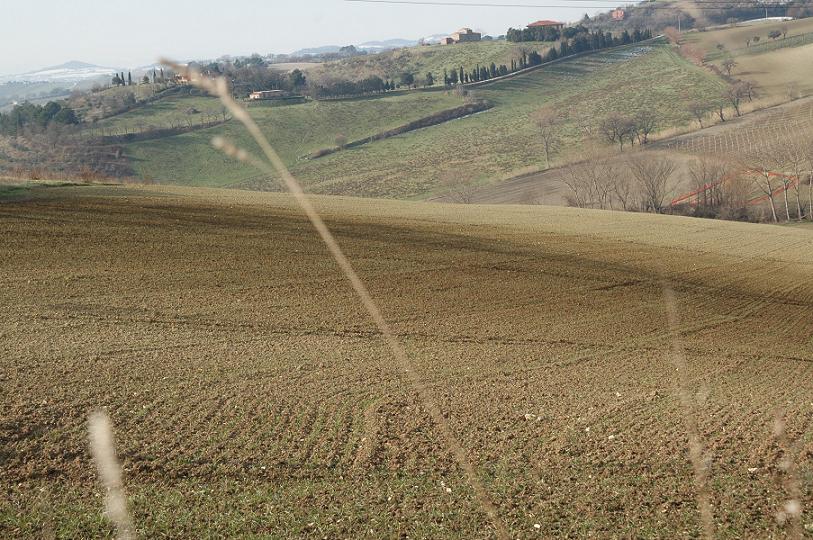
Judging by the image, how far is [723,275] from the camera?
2828 cm

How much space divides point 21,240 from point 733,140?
7820 centimetres

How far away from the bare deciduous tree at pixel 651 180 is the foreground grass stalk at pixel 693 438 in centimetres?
4748

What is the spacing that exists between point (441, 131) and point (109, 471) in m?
104

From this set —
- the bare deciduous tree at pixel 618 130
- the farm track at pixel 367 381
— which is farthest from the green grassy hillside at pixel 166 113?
the farm track at pixel 367 381

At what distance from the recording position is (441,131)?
363 ft

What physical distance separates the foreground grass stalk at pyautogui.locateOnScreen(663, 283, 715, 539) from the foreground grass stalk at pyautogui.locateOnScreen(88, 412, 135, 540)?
6.97m

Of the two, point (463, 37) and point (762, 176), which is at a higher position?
point (463, 37)

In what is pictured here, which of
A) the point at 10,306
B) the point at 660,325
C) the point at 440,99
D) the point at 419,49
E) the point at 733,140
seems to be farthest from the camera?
the point at 419,49

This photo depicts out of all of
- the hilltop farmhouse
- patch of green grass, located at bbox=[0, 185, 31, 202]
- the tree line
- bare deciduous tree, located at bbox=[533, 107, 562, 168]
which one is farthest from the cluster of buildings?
patch of green grass, located at bbox=[0, 185, 31, 202]

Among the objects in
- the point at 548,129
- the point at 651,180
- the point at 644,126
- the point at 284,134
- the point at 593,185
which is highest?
the point at 284,134

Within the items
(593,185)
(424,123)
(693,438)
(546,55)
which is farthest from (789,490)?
(546,55)

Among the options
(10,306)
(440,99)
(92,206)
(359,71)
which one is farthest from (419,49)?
(10,306)

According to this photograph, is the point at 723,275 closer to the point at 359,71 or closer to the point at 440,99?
the point at 440,99

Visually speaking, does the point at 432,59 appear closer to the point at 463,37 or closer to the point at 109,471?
the point at 463,37
